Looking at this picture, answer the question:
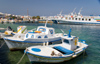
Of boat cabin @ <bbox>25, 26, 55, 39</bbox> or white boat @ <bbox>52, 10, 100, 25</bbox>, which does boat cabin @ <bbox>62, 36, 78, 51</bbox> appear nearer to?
boat cabin @ <bbox>25, 26, 55, 39</bbox>

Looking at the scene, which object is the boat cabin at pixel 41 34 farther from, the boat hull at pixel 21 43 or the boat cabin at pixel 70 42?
the boat cabin at pixel 70 42

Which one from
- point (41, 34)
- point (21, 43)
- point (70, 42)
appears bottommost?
point (21, 43)

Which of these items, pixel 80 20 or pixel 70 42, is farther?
pixel 80 20

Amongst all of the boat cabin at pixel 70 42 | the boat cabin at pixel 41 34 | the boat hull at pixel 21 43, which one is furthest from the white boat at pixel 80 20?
the boat cabin at pixel 70 42

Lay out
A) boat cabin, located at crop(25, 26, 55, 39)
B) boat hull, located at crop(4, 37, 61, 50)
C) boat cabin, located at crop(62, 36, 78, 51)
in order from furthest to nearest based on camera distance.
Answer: boat cabin, located at crop(25, 26, 55, 39), boat hull, located at crop(4, 37, 61, 50), boat cabin, located at crop(62, 36, 78, 51)

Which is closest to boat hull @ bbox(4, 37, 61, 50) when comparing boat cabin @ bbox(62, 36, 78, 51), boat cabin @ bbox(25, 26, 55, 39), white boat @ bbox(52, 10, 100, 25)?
boat cabin @ bbox(25, 26, 55, 39)

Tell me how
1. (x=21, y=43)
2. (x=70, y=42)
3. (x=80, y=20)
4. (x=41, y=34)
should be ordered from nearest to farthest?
1. (x=70, y=42)
2. (x=21, y=43)
3. (x=41, y=34)
4. (x=80, y=20)

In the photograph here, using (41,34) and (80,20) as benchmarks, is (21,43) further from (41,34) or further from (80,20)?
(80,20)

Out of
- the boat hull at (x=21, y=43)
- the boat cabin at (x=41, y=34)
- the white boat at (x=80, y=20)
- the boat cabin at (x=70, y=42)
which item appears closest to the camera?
the boat cabin at (x=70, y=42)

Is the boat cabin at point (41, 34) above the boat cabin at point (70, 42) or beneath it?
above

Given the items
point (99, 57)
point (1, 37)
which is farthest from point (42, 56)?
point (1, 37)

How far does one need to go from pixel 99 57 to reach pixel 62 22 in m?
95.1

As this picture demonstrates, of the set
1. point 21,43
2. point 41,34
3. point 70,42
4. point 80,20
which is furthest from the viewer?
point 80,20

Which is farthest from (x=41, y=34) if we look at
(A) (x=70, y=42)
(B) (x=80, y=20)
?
(B) (x=80, y=20)
